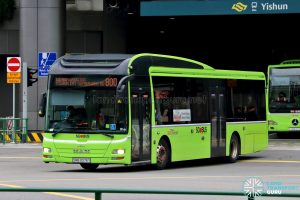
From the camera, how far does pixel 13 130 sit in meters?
35.2

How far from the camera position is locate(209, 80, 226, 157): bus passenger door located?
24125 mm

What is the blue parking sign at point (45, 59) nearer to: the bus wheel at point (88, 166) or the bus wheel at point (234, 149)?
the bus wheel at point (234, 149)

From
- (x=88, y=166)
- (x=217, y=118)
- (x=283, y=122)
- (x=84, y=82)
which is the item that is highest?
(x=84, y=82)

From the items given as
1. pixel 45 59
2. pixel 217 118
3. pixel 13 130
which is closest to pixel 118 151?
pixel 217 118

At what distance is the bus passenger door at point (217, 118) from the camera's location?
24.1 metres

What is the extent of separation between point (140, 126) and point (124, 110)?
773 millimetres

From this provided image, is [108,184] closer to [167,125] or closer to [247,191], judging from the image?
[167,125]

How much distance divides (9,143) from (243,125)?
42.9 ft

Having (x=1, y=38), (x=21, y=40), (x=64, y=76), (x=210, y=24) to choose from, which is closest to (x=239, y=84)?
(x=64, y=76)

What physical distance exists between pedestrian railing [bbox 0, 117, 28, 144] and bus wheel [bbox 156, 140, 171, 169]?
1403 centimetres

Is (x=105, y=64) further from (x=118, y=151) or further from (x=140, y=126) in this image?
(x=118, y=151)

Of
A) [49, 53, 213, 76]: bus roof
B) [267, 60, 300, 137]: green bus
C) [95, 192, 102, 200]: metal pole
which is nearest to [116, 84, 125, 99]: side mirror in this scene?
[49, 53, 213, 76]: bus roof

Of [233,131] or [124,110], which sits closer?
[124,110]

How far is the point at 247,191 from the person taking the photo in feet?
26.3
